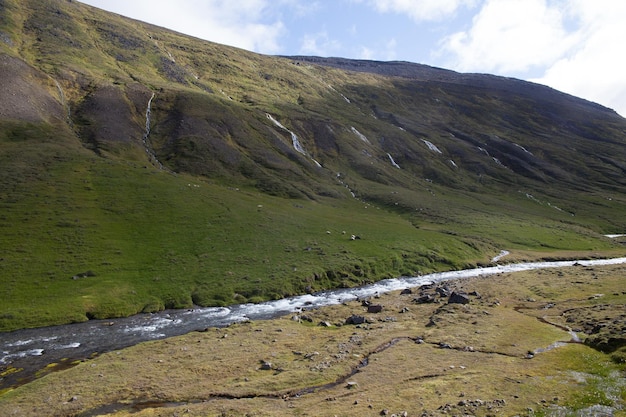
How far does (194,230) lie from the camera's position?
8025 centimetres

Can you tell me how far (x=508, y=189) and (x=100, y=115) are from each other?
177597mm

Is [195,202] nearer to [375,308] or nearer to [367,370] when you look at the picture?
[375,308]

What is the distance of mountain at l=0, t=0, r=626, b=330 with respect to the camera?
62.0 metres

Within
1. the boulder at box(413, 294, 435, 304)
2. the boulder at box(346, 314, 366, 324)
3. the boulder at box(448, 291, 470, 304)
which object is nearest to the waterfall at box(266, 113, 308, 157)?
the boulder at box(413, 294, 435, 304)

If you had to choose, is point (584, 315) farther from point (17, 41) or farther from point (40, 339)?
point (17, 41)

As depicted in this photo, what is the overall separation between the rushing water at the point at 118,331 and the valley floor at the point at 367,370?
3524mm

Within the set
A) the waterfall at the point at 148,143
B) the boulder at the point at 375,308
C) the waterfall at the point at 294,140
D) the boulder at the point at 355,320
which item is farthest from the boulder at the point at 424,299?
the waterfall at the point at 294,140

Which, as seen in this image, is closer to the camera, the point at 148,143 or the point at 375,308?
the point at 375,308

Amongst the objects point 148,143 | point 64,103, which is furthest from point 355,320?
point 64,103

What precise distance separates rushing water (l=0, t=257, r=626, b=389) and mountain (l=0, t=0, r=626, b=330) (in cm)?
301

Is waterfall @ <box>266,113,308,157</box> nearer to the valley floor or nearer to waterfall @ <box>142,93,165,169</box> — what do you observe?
waterfall @ <box>142,93,165,169</box>

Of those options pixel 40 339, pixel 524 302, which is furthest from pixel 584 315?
pixel 40 339

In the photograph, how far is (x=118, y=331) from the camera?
4591cm

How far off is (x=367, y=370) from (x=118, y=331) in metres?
29.8
